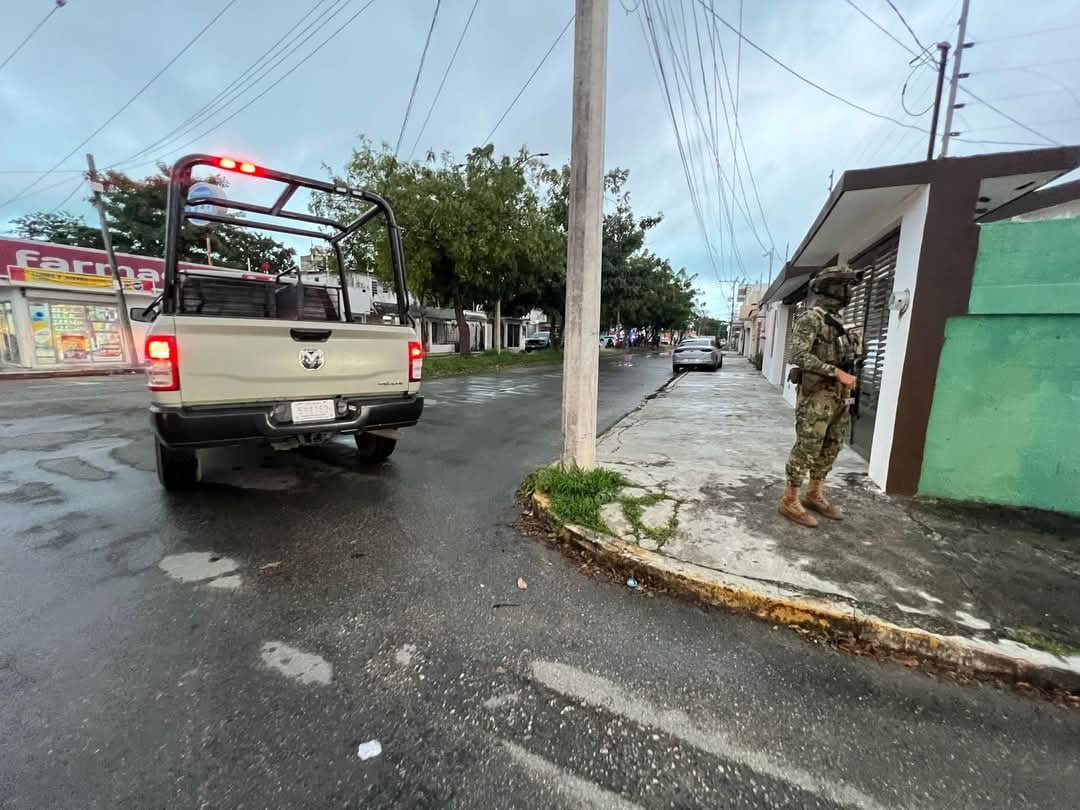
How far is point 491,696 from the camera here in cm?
192

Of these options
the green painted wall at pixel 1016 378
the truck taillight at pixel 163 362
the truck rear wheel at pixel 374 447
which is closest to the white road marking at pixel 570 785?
the truck taillight at pixel 163 362

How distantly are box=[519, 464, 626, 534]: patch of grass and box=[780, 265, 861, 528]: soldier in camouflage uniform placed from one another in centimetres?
136

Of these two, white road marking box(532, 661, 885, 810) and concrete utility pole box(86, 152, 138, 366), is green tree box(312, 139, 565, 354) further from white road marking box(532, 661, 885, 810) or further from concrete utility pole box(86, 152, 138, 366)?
white road marking box(532, 661, 885, 810)

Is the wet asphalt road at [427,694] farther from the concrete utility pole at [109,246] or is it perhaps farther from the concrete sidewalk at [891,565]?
the concrete utility pole at [109,246]

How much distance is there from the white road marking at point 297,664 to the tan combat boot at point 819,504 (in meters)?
3.44

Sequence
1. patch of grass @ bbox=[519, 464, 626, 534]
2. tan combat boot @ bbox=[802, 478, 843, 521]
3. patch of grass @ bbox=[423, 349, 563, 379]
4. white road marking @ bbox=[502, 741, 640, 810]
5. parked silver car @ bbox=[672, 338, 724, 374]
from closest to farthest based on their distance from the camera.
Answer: white road marking @ bbox=[502, 741, 640, 810], patch of grass @ bbox=[519, 464, 626, 534], tan combat boot @ bbox=[802, 478, 843, 521], patch of grass @ bbox=[423, 349, 563, 379], parked silver car @ bbox=[672, 338, 724, 374]

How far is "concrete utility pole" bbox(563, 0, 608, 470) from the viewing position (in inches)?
140

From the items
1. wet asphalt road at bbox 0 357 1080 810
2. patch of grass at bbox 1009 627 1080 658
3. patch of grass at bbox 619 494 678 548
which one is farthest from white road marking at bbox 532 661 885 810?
patch of grass at bbox 1009 627 1080 658

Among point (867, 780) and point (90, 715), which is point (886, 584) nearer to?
point (867, 780)

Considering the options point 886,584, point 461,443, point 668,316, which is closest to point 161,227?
point 461,443

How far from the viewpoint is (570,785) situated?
155cm

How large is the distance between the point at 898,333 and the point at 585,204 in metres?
2.89

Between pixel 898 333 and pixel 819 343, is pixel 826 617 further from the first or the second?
pixel 898 333

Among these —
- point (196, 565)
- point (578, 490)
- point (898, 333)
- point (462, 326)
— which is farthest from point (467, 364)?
point (196, 565)
